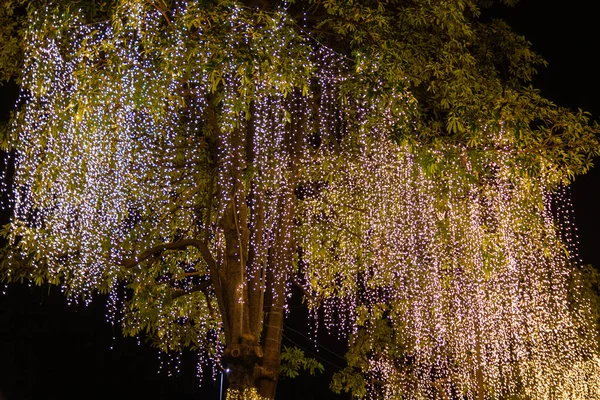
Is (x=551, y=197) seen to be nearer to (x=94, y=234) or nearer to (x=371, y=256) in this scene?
(x=371, y=256)

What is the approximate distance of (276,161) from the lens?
6293 millimetres

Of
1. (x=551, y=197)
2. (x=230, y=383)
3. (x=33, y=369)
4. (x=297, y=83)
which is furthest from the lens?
(x=33, y=369)

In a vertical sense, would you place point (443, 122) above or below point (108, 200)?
above

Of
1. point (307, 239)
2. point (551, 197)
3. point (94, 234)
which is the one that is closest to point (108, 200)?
point (94, 234)

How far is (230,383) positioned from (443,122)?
3.60m

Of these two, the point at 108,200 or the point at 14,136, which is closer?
the point at 108,200

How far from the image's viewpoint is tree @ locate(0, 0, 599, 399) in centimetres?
559

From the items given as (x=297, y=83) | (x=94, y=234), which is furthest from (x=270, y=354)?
(x=297, y=83)

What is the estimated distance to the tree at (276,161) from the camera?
5590 mm

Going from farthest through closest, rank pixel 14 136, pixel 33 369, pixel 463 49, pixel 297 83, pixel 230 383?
1. pixel 33 369
2. pixel 463 49
3. pixel 14 136
4. pixel 230 383
5. pixel 297 83

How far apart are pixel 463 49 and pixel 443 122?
811 millimetres

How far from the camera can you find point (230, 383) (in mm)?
6070

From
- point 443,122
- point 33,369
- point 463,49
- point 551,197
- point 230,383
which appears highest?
Answer: point 463,49

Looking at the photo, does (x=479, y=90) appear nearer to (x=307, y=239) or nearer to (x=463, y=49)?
(x=463, y=49)
